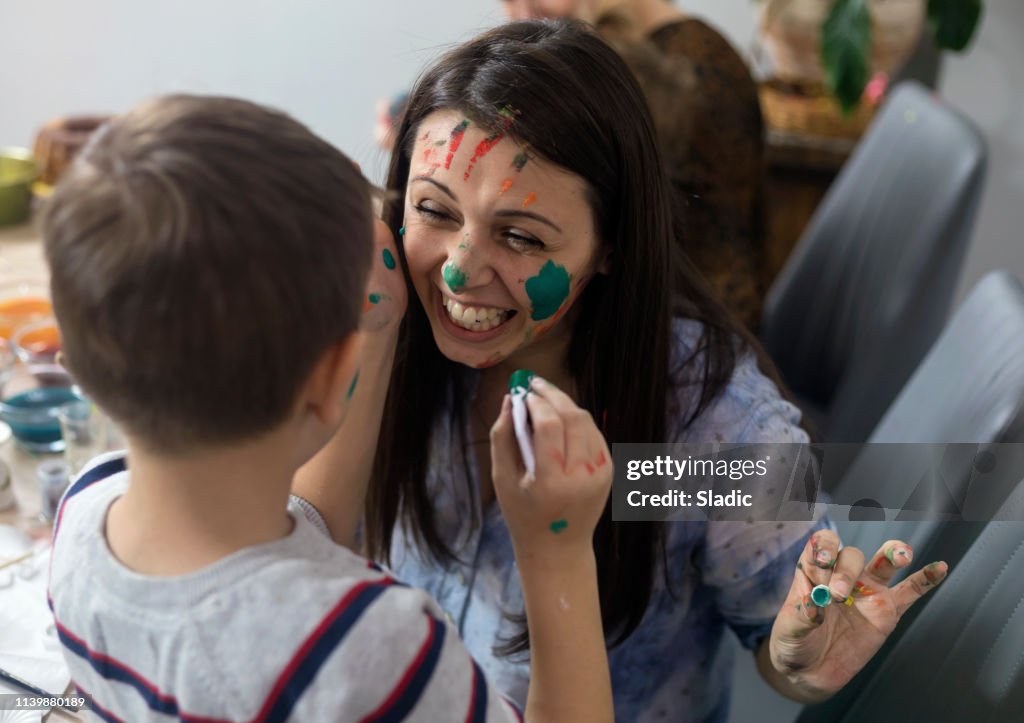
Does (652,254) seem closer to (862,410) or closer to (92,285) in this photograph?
(92,285)

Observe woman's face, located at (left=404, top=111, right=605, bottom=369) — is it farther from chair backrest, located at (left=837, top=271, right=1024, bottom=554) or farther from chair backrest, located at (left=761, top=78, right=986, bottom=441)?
chair backrest, located at (left=761, top=78, right=986, bottom=441)

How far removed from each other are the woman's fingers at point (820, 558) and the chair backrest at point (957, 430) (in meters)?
0.17

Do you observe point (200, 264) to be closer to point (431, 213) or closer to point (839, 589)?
point (431, 213)

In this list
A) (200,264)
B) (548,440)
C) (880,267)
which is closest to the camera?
(200,264)

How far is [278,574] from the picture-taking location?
2.01 feet

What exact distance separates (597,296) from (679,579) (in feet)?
1.06

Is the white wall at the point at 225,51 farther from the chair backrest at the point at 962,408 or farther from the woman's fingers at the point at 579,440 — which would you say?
the woman's fingers at the point at 579,440

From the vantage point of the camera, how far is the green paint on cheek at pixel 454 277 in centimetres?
96

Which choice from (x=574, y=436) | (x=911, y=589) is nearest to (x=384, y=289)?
(x=574, y=436)

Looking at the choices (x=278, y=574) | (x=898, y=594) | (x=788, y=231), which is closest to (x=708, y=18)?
(x=788, y=231)

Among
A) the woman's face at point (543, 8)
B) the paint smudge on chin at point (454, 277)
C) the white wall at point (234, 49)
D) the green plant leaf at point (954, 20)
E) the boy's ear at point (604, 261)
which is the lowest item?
the white wall at point (234, 49)

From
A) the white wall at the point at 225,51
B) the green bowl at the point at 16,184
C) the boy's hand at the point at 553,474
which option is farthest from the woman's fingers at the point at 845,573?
the white wall at the point at 225,51

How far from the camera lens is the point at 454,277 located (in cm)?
96

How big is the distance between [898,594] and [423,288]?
539 millimetres
